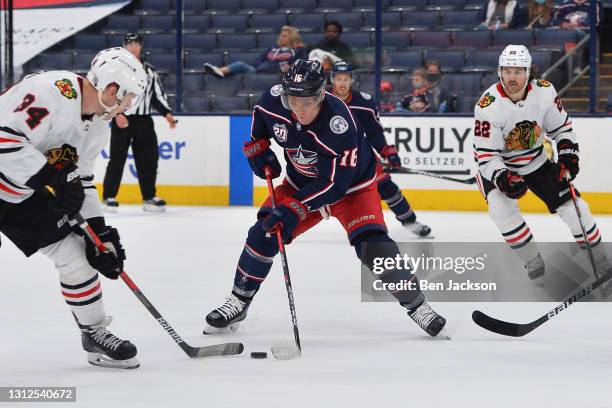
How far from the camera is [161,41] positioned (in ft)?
31.0

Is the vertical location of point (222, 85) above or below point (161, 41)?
below

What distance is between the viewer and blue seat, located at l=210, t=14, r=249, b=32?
32.3 feet

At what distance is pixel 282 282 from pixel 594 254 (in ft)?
4.68

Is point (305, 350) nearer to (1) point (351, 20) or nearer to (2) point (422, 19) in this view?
(2) point (422, 19)

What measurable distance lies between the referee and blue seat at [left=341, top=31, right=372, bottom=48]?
1.58 m

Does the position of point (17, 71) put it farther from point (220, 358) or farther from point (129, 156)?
point (220, 358)

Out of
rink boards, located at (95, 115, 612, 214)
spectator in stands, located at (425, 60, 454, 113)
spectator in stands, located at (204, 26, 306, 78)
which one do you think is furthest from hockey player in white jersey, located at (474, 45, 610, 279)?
spectator in stands, located at (204, 26, 306, 78)

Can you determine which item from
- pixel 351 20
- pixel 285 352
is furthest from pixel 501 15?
pixel 285 352

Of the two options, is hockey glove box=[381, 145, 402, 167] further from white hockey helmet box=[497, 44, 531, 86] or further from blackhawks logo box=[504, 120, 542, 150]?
white hockey helmet box=[497, 44, 531, 86]

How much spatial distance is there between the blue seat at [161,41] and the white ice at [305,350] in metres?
4.07

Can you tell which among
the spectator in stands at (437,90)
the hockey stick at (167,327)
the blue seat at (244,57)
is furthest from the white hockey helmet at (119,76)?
the blue seat at (244,57)

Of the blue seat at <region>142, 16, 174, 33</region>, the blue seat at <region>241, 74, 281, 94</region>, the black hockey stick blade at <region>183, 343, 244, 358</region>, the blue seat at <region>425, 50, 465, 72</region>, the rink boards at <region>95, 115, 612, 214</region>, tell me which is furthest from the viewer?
the blue seat at <region>142, 16, 174, 33</region>

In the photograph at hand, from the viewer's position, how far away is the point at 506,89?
15.6ft

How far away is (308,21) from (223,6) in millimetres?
874
